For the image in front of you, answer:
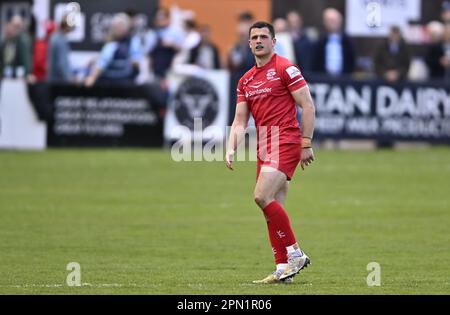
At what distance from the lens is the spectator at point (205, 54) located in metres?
28.1

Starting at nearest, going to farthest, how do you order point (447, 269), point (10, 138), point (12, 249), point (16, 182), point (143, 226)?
point (447, 269) < point (12, 249) < point (143, 226) < point (16, 182) < point (10, 138)

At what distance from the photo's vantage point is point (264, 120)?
1197 cm

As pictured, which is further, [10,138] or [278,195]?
[10,138]

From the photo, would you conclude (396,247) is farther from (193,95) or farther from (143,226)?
(193,95)

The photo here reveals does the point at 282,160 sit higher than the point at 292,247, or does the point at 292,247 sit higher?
the point at 282,160

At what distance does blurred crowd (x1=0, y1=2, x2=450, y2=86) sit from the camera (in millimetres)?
27438

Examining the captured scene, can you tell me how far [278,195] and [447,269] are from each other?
2082 mm

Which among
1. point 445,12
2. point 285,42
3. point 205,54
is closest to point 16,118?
point 205,54

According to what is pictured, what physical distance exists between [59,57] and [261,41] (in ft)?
53.7

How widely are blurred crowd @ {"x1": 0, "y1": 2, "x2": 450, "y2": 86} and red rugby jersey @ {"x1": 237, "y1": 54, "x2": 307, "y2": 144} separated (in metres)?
15.1

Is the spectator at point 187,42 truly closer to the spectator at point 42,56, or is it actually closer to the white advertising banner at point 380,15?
the spectator at point 42,56

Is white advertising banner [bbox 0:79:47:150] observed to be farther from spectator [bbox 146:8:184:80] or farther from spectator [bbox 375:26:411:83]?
spectator [bbox 375:26:411:83]

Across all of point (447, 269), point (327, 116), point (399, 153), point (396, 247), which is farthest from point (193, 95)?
point (447, 269)

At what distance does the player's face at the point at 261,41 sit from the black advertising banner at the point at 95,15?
21.2 m
